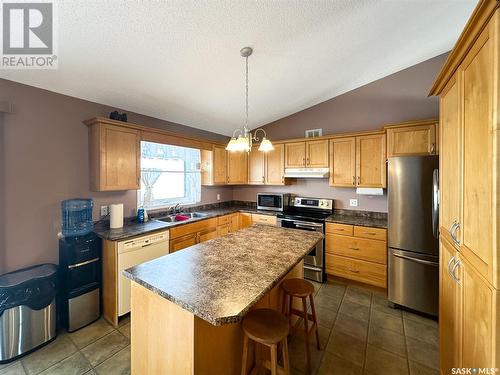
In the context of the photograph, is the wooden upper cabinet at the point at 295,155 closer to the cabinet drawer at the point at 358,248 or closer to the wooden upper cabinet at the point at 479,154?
the cabinet drawer at the point at 358,248

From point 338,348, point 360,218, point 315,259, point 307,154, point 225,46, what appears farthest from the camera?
point 307,154

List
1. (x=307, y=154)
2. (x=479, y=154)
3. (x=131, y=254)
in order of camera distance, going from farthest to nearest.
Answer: (x=307, y=154) → (x=131, y=254) → (x=479, y=154)

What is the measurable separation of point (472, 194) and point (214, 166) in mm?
3453

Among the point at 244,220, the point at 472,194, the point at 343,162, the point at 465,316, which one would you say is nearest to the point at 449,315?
the point at 465,316

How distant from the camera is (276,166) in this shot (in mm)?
4070

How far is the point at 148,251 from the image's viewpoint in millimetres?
2463

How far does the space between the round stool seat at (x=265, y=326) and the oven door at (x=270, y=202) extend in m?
2.64

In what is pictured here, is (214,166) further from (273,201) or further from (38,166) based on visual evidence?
(38,166)

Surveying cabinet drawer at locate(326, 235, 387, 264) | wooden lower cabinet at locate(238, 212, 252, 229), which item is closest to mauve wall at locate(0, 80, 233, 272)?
wooden lower cabinet at locate(238, 212, 252, 229)

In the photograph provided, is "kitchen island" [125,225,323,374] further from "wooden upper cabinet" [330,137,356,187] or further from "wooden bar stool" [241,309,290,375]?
"wooden upper cabinet" [330,137,356,187]

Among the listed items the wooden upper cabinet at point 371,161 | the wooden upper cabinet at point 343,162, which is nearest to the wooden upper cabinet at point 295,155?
the wooden upper cabinet at point 343,162

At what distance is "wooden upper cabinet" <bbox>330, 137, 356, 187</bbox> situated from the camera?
10.8 feet

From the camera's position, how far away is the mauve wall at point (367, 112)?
304 cm

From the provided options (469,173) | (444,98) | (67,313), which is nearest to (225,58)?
(444,98)
